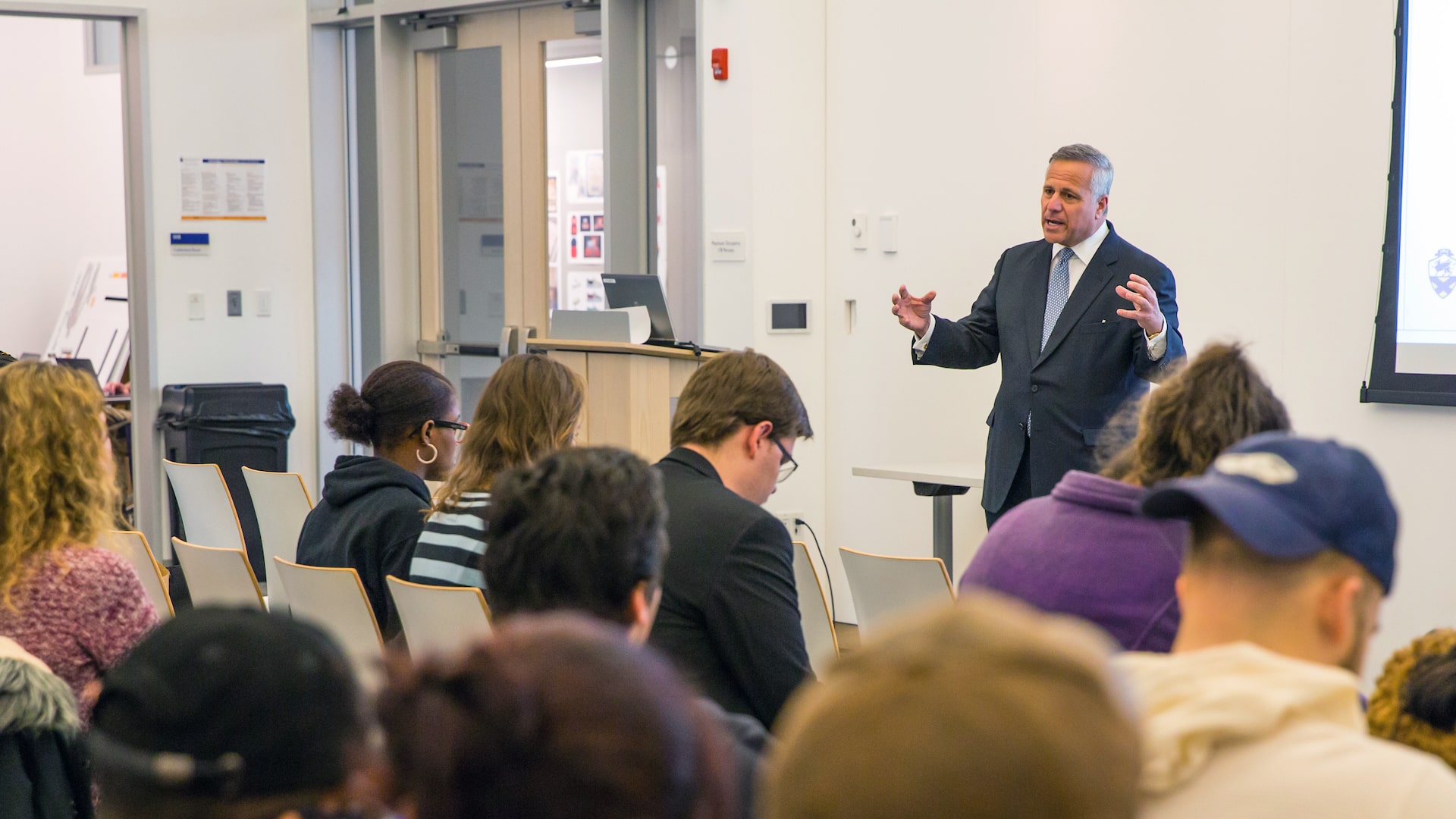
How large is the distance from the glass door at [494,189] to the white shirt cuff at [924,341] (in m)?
2.55

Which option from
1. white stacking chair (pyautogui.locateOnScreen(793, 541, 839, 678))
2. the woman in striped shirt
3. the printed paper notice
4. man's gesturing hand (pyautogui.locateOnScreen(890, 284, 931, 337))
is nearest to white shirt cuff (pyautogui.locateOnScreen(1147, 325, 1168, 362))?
man's gesturing hand (pyautogui.locateOnScreen(890, 284, 931, 337))

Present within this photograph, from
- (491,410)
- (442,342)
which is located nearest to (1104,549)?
(491,410)

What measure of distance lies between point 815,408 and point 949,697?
5545 millimetres

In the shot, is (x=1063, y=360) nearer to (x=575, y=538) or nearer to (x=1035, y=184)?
(x=1035, y=184)

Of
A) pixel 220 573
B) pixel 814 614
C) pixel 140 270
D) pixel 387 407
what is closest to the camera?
pixel 814 614

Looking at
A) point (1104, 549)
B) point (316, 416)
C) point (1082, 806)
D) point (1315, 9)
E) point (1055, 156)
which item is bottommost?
point (316, 416)

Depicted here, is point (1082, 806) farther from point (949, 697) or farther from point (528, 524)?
point (528, 524)

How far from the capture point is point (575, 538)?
1.58m

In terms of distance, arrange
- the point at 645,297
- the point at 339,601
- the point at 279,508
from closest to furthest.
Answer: the point at 339,601
the point at 279,508
the point at 645,297

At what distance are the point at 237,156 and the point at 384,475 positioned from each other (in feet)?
15.8

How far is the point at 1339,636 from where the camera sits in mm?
1294

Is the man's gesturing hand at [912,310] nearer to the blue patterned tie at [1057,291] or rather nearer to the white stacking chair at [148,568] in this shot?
the blue patterned tie at [1057,291]

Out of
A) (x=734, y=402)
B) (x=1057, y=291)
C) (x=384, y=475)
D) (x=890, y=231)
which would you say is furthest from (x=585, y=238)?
(x=734, y=402)

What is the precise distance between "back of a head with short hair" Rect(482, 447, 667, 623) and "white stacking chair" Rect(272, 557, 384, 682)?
133 cm
